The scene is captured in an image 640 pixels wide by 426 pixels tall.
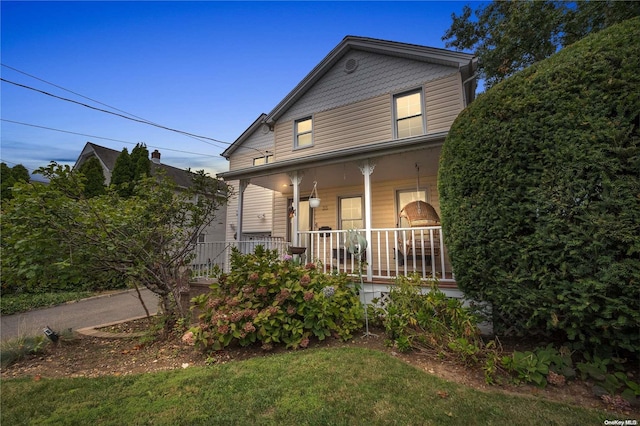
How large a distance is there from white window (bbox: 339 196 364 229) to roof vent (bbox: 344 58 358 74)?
4321 mm

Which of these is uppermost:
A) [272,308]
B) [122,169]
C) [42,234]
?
[122,169]

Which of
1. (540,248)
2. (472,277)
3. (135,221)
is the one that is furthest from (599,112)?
(135,221)

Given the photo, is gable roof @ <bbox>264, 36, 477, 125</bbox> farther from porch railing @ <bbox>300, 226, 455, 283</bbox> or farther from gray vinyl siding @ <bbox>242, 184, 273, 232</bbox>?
porch railing @ <bbox>300, 226, 455, 283</bbox>

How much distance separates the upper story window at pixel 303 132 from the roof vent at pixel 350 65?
78.7 inches

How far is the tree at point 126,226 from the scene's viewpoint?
3.47m

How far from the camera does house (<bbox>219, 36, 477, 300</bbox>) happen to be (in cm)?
619

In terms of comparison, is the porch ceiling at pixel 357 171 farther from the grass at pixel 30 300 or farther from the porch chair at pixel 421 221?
the grass at pixel 30 300

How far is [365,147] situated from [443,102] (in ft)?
11.4

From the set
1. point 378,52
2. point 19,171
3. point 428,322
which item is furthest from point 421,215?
point 19,171

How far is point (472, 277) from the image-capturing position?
3188mm

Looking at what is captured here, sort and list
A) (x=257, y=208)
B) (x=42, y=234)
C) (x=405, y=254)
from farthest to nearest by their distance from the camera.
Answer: (x=257, y=208) < (x=405, y=254) < (x=42, y=234)

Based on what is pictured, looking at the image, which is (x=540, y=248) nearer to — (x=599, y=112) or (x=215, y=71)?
(x=599, y=112)

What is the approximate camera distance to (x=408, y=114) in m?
7.80

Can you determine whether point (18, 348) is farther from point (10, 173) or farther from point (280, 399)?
point (10, 173)
